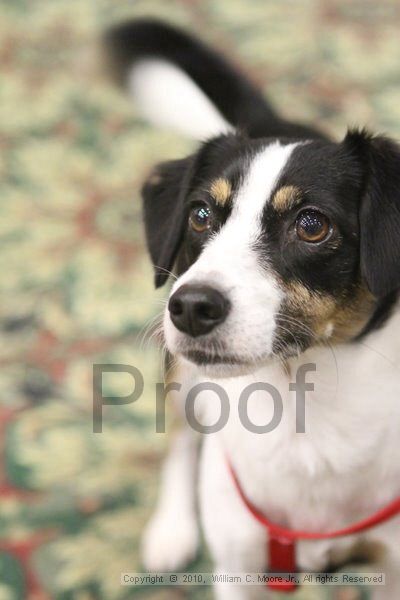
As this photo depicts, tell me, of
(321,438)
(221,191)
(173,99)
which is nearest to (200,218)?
(221,191)

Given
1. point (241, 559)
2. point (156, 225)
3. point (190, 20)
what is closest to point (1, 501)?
point (241, 559)

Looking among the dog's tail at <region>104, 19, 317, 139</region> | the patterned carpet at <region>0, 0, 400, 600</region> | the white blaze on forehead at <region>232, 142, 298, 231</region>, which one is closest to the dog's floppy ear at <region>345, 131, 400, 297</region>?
the white blaze on forehead at <region>232, 142, 298, 231</region>

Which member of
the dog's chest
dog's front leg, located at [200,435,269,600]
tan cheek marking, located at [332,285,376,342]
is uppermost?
tan cheek marking, located at [332,285,376,342]

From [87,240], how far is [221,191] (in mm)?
1273

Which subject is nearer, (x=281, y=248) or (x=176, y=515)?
(x=281, y=248)

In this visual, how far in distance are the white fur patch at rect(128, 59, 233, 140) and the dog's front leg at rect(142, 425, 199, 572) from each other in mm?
706

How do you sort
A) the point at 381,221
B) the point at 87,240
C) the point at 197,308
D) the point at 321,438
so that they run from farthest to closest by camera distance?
1. the point at 87,240
2. the point at 321,438
3. the point at 381,221
4. the point at 197,308

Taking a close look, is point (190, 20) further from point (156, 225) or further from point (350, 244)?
point (350, 244)

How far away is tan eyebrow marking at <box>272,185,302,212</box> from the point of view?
1.18 metres

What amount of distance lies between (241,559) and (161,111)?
1094 millimetres

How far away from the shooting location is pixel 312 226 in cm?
117

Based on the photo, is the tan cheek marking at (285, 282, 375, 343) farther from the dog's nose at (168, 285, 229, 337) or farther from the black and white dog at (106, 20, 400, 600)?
the dog's nose at (168, 285, 229, 337)

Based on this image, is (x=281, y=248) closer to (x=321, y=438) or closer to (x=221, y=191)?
(x=221, y=191)

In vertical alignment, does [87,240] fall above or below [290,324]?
below
